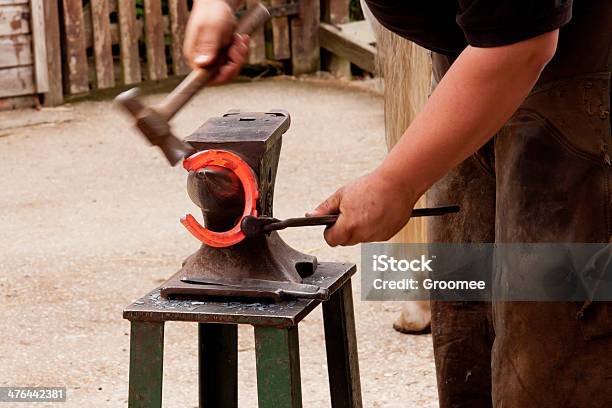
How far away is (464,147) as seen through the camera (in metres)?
1.95

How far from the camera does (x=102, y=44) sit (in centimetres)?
749

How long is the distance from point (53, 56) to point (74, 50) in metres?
0.14

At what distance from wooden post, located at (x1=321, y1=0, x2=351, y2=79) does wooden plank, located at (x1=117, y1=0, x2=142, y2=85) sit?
1.41 meters

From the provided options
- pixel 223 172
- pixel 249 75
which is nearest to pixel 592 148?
pixel 223 172

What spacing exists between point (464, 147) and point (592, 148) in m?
0.32

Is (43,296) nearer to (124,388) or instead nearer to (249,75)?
(124,388)

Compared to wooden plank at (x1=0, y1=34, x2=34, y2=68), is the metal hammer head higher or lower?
higher

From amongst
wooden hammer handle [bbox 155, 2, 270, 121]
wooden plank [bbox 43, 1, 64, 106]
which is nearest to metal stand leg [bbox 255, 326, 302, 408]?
wooden hammer handle [bbox 155, 2, 270, 121]

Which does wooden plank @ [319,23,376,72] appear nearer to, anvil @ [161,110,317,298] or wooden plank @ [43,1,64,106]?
wooden plank @ [43,1,64,106]

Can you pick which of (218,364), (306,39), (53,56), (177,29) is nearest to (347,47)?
(306,39)

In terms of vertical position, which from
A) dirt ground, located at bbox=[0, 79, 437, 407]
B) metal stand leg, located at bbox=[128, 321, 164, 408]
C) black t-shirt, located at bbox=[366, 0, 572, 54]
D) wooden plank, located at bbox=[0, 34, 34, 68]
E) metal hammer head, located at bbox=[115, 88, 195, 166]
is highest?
black t-shirt, located at bbox=[366, 0, 572, 54]

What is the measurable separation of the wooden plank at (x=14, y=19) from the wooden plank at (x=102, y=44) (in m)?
0.42

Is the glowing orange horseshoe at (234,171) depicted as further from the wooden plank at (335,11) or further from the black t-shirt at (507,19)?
the wooden plank at (335,11)

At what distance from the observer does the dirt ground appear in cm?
365
